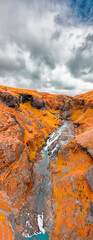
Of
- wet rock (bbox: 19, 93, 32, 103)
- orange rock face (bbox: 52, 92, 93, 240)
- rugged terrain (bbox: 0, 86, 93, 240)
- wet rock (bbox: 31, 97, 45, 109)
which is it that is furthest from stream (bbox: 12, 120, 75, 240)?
wet rock (bbox: 19, 93, 32, 103)

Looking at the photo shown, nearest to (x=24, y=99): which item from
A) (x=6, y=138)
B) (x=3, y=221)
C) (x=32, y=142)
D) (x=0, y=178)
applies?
(x=32, y=142)

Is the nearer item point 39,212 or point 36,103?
point 39,212

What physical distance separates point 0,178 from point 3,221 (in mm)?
6154

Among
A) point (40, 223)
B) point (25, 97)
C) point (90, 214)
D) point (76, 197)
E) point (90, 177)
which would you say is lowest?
point (40, 223)

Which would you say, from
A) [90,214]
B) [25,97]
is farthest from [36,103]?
[90,214]

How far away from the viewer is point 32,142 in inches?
1337

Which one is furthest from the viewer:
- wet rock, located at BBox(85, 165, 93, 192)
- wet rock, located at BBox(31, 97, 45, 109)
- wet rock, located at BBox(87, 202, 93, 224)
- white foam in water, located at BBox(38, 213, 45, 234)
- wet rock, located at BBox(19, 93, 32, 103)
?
wet rock, located at BBox(31, 97, 45, 109)

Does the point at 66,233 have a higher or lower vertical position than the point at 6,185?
lower

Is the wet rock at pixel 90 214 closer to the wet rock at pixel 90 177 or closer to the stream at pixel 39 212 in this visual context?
the wet rock at pixel 90 177

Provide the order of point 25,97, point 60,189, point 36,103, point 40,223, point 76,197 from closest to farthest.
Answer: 1. point 40,223
2. point 76,197
3. point 60,189
4. point 25,97
5. point 36,103

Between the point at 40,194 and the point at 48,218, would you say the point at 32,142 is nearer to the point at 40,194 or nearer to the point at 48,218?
the point at 40,194

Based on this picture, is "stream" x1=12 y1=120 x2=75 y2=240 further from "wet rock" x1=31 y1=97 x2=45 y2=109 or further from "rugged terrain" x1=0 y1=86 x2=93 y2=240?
"wet rock" x1=31 y1=97 x2=45 y2=109

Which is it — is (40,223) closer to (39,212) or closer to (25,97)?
(39,212)

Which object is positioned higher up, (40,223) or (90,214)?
(90,214)
